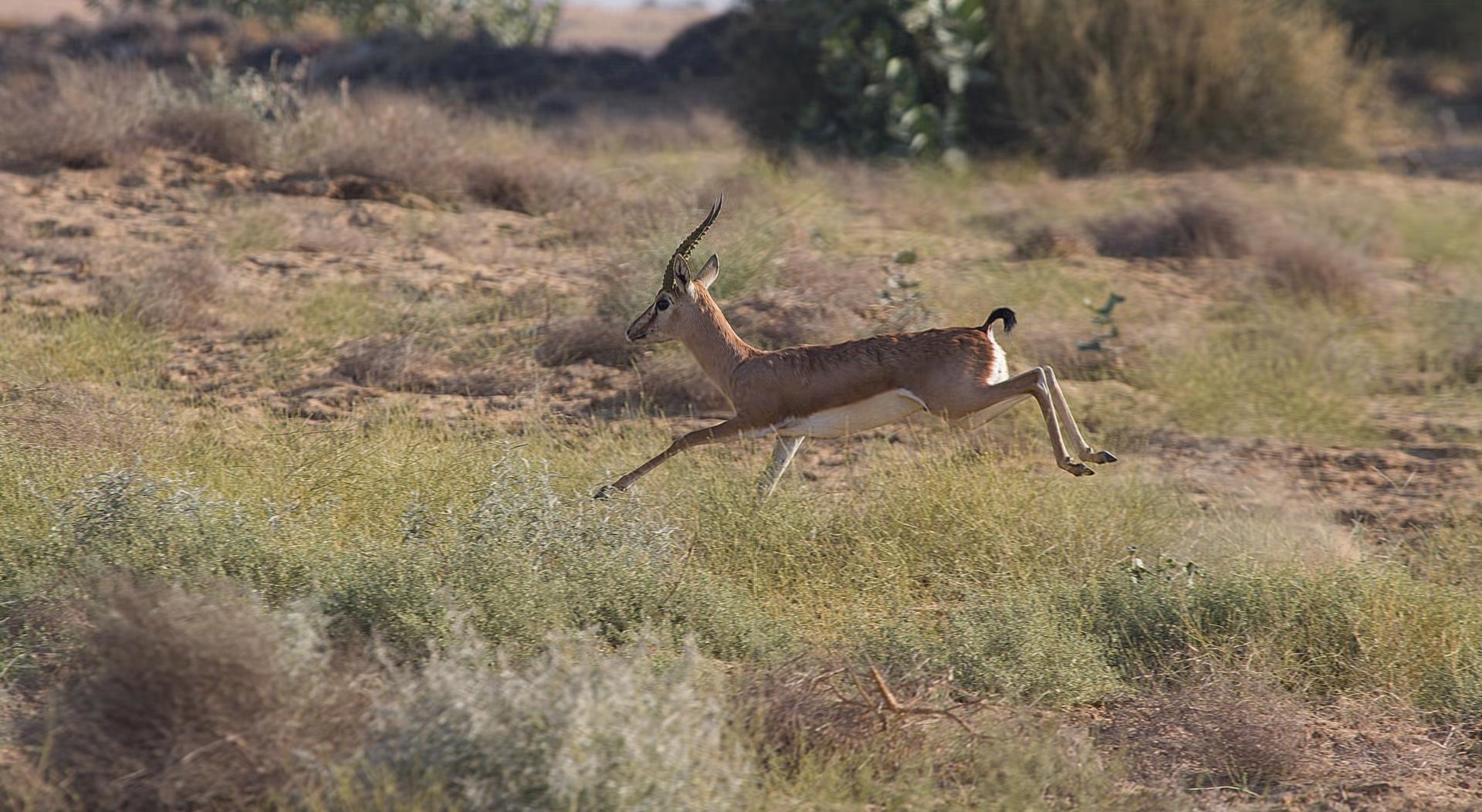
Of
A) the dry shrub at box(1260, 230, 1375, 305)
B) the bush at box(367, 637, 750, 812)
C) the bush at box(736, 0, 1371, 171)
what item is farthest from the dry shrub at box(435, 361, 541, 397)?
the bush at box(736, 0, 1371, 171)

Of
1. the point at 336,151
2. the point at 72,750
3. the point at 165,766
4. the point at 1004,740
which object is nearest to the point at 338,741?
the point at 165,766

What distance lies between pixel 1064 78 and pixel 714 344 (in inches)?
419

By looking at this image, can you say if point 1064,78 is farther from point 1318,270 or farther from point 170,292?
point 170,292

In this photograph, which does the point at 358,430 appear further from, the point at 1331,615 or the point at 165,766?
the point at 1331,615

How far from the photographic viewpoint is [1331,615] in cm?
556

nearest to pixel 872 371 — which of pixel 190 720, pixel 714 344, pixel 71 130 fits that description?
pixel 714 344

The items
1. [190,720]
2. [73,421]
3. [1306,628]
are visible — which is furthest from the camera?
[73,421]

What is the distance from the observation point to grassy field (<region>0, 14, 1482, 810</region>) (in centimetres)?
405

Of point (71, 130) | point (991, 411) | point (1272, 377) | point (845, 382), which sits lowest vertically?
point (1272, 377)

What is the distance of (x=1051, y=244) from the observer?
40.3 ft

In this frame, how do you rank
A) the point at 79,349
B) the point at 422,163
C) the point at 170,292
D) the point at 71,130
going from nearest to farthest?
the point at 79,349 → the point at 170,292 → the point at 71,130 → the point at 422,163

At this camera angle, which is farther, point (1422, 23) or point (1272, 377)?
point (1422, 23)

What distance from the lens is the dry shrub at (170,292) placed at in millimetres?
9188

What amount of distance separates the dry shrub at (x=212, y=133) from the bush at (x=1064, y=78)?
6160 mm
